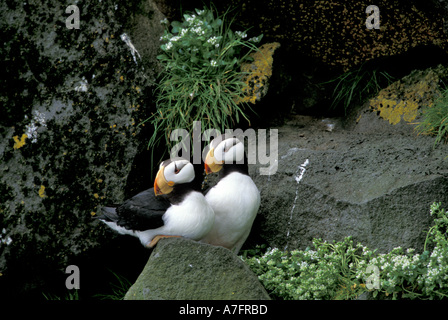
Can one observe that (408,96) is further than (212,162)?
Yes

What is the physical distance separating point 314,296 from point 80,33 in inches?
115

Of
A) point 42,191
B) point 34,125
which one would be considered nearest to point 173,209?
point 42,191

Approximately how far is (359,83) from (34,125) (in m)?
3.02

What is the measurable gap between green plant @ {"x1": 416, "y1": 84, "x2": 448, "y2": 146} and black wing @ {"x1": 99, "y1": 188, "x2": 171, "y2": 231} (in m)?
2.22

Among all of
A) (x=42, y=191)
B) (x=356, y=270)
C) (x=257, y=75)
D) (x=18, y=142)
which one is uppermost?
(x=257, y=75)

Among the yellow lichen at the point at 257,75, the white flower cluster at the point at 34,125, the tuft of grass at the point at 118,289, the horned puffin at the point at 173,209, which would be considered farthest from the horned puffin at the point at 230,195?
the white flower cluster at the point at 34,125

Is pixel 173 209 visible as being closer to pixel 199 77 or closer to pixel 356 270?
pixel 356 270

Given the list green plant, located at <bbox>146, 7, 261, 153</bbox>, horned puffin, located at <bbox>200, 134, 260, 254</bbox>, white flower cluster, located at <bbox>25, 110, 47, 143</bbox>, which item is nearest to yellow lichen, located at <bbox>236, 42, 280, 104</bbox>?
green plant, located at <bbox>146, 7, 261, 153</bbox>

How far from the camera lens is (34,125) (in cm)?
441

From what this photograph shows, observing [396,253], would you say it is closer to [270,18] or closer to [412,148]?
[412,148]

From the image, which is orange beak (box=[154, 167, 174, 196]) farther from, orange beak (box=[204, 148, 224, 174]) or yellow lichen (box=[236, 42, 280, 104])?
yellow lichen (box=[236, 42, 280, 104])

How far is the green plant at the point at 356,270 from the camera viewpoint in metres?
3.30

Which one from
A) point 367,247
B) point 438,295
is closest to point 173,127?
point 367,247

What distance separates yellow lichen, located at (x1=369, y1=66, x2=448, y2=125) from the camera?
188 inches
